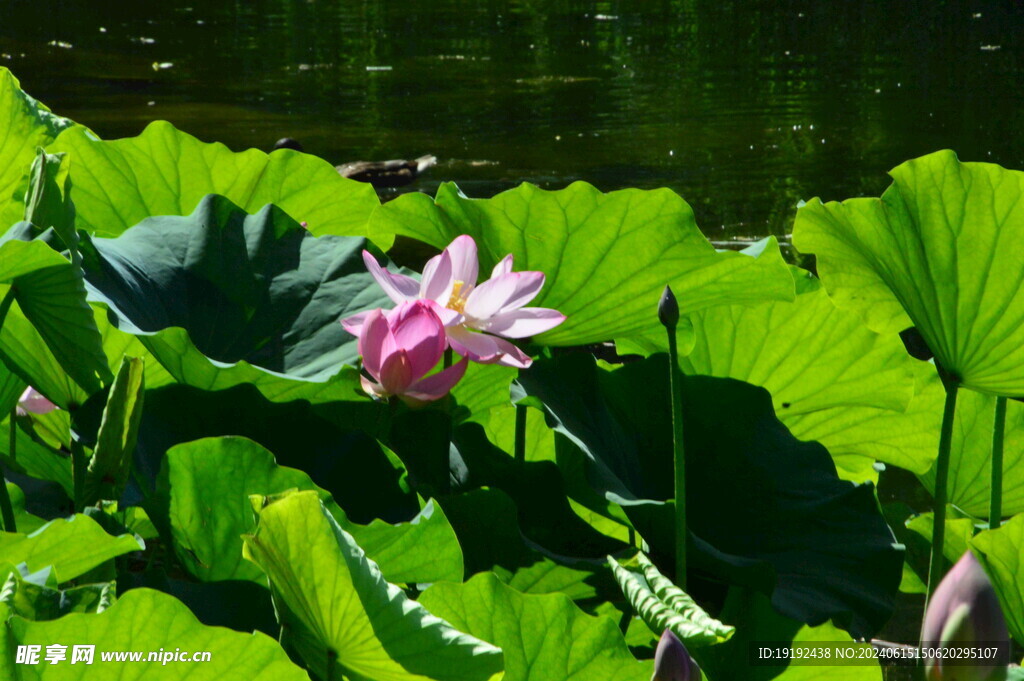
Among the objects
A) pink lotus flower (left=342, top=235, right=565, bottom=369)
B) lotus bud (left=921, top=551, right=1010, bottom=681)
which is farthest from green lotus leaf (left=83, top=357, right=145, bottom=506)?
lotus bud (left=921, top=551, right=1010, bottom=681)

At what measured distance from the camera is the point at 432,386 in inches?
24.5

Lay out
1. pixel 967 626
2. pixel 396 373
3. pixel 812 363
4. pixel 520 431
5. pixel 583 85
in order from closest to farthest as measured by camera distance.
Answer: pixel 967 626 < pixel 396 373 < pixel 520 431 < pixel 812 363 < pixel 583 85

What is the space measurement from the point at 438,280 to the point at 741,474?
9.5 inches

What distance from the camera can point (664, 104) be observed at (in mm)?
9508

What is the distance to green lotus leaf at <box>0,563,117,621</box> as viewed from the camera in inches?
17.5

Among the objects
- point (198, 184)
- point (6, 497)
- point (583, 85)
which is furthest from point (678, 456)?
point (583, 85)

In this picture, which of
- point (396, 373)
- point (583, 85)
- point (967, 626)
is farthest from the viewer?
point (583, 85)

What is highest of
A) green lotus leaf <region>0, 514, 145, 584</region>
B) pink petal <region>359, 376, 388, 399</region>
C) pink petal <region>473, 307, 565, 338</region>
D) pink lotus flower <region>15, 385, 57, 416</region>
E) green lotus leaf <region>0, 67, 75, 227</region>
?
green lotus leaf <region>0, 67, 75, 227</region>

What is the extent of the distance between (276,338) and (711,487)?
0.96 ft

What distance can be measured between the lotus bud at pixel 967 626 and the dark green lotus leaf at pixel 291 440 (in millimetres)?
311

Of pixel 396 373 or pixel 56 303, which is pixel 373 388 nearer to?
pixel 396 373

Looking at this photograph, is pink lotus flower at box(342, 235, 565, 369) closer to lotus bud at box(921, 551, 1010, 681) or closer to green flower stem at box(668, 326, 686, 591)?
green flower stem at box(668, 326, 686, 591)

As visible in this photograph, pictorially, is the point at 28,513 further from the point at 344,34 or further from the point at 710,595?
the point at 344,34

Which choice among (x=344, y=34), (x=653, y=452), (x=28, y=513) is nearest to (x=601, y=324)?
(x=653, y=452)
